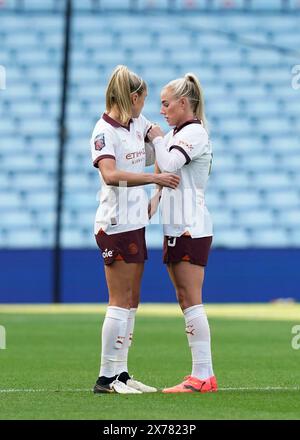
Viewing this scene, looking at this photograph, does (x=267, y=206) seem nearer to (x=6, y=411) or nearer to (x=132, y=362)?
(x=132, y=362)

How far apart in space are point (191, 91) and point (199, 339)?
1570 mm

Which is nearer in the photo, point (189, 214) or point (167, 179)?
point (167, 179)

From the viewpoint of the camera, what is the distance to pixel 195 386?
24.9 ft

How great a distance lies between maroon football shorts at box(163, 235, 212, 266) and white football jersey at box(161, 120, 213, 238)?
37mm

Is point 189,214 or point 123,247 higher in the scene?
point 189,214

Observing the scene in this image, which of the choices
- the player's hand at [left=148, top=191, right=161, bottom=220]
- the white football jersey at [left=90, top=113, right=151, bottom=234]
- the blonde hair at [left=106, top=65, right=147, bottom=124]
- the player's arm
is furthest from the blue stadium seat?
the player's arm

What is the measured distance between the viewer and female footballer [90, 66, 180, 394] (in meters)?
7.47

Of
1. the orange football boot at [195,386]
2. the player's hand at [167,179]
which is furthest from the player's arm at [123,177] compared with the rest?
the orange football boot at [195,386]

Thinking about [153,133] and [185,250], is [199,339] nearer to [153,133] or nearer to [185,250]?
[185,250]

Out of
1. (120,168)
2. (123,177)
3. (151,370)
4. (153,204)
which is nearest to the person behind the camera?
(123,177)

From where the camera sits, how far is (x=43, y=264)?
20.9m

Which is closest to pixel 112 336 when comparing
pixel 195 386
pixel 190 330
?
pixel 190 330

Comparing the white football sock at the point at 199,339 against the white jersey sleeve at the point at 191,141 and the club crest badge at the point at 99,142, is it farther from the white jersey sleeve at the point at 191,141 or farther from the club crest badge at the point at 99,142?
the club crest badge at the point at 99,142

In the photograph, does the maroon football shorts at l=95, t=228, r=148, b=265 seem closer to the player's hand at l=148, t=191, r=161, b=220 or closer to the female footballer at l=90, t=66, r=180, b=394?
the female footballer at l=90, t=66, r=180, b=394
